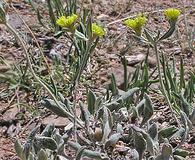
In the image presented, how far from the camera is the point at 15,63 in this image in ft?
8.93

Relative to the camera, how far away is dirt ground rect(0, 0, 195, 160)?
2.31 m

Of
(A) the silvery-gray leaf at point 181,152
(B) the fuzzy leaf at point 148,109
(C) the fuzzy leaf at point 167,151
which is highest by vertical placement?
(B) the fuzzy leaf at point 148,109

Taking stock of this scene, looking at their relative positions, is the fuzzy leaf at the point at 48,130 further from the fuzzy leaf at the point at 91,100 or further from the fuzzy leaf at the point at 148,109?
the fuzzy leaf at the point at 148,109

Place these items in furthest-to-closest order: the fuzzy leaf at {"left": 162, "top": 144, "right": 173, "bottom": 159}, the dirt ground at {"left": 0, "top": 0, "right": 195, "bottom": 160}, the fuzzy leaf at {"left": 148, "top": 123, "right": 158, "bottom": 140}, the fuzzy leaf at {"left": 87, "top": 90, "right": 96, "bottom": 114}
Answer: the dirt ground at {"left": 0, "top": 0, "right": 195, "bottom": 160} → the fuzzy leaf at {"left": 87, "top": 90, "right": 96, "bottom": 114} → the fuzzy leaf at {"left": 148, "top": 123, "right": 158, "bottom": 140} → the fuzzy leaf at {"left": 162, "top": 144, "right": 173, "bottom": 159}

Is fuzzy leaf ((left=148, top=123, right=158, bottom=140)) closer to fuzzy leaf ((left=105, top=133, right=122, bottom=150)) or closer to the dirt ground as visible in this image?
fuzzy leaf ((left=105, top=133, right=122, bottom=150))

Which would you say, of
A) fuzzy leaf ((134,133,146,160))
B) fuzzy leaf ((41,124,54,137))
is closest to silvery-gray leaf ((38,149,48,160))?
fuzzy leaf ((41,124,54,137))

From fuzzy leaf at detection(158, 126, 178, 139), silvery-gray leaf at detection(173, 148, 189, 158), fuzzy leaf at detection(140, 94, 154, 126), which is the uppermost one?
fuzzy leaf at detection(140, 94, 154, 126)

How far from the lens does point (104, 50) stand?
2.89 metres

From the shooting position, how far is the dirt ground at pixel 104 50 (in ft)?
7.59

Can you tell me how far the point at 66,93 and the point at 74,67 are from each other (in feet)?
0.68

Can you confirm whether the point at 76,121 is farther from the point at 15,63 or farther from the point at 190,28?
the point at 190,28

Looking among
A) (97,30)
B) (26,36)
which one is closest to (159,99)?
(97,30)

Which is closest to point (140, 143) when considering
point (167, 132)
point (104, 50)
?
point (167, 132)

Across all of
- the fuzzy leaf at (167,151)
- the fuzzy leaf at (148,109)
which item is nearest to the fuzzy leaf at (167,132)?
the fuzzy leaf at (148,109)
